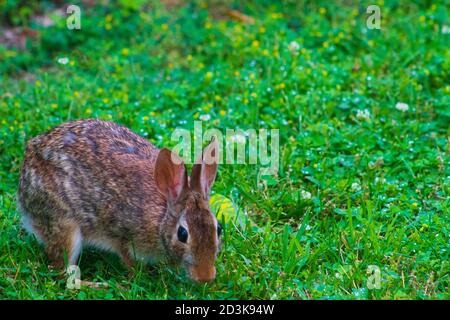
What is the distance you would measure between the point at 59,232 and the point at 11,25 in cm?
477

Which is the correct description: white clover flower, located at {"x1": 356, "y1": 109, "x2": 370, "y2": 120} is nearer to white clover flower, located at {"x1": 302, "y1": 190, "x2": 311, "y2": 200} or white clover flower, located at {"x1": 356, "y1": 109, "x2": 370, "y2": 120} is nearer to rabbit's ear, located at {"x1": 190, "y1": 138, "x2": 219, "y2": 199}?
white clover flower, located at {"x1": 302, "y1": 190, "x2": 311, "y2": 200}

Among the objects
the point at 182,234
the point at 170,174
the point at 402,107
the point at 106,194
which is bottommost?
the point at 182,234

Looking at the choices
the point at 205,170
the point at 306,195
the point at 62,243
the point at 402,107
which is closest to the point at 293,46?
the point at 402,107

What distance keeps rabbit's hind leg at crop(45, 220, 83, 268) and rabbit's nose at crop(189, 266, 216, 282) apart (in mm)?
1005

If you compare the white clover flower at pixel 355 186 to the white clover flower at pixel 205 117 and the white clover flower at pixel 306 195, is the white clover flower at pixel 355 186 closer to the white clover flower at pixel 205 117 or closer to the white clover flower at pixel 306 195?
the white clover flower at pixel 306 195

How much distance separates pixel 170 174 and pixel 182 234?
0.45 metres

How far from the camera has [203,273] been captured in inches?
182

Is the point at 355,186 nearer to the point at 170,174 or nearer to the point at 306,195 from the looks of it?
the point at 306,195

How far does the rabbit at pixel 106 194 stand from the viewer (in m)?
4.96

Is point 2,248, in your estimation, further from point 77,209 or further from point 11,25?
point 11,25

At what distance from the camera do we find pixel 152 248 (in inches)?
201

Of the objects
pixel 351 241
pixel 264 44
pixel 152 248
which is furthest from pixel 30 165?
pixel 264 44

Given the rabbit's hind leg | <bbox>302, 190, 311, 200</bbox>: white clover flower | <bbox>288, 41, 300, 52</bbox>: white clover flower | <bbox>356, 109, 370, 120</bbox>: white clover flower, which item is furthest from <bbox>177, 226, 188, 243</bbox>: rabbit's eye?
<bbox>288, 41, 300, 52</bbox>: white clover flower

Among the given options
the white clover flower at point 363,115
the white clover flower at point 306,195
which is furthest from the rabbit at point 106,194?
the white clover flower at point 363,115
